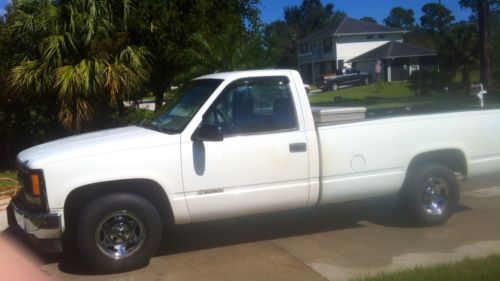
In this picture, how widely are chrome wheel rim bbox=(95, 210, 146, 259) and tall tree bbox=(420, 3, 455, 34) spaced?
9693cm

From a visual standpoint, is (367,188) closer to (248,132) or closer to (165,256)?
(248,132)

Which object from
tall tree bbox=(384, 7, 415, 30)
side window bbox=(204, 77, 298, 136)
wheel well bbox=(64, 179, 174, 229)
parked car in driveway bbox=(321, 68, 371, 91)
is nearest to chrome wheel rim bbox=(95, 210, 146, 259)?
wheel well bbox=(64, 179, 174, 229)

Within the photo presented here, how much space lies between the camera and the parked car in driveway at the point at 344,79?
45.9 metres

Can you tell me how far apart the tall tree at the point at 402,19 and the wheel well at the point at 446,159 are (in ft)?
353

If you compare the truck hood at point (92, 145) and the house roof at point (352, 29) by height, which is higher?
the house roof at point (352, 29)

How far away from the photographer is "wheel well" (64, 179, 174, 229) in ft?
17.9

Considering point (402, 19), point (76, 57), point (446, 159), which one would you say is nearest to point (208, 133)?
point (446, 159)

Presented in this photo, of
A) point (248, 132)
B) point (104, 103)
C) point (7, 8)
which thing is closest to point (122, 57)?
point (104, 103)

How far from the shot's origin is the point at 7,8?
1239 centimetres

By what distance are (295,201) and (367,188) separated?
2.92ft

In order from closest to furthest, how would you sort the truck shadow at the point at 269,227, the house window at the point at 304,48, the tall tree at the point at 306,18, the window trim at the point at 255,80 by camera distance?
the window trim at the point at 255,80
the truck shadow at the point at 269,227
the house window at the point at 304,48
the tall tree at the point at 306,18

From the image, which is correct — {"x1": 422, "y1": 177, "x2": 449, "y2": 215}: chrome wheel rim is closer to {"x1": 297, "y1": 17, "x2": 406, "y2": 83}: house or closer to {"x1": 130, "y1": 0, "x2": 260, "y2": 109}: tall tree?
{"x1": 130, "y1": 0, "x2": 260, "y2": 109}: tall tree

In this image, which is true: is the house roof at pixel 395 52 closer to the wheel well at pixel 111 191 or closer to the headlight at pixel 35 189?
the wheel well at pixel 111 191

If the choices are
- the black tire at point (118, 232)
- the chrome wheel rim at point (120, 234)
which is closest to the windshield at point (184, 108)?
the black tire at point (118, 232)
